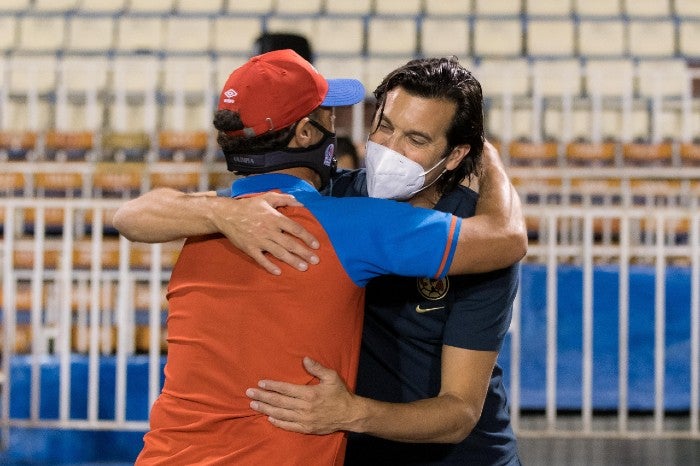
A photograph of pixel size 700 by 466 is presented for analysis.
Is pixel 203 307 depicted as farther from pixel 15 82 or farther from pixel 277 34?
pixel 15 82

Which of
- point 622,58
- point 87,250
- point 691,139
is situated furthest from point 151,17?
point 691,139

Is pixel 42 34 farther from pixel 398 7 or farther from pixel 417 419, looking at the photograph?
pixel 417 419

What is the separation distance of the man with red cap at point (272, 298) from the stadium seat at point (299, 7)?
9030 mm

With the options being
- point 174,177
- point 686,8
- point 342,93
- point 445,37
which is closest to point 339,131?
point 174,177

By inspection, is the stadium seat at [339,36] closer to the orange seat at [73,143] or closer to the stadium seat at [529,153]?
the stadium seat at [529,153]

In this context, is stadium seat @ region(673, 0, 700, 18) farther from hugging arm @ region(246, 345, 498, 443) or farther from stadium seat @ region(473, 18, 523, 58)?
hugging arm @ region(246, 345, 498, 443)

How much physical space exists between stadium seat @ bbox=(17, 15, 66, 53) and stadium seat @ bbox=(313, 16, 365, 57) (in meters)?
2.89

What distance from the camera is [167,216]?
1.76m

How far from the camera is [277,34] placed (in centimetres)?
375

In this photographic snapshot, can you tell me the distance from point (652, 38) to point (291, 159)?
30.1 ft

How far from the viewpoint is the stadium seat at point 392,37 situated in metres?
9.94

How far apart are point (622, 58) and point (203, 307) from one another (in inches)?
354

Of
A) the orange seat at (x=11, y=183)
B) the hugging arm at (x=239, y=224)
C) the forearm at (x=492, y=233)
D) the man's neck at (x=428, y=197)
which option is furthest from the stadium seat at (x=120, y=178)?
the forearm at (x=492, y=233)

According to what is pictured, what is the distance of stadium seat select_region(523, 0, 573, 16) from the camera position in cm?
1029
